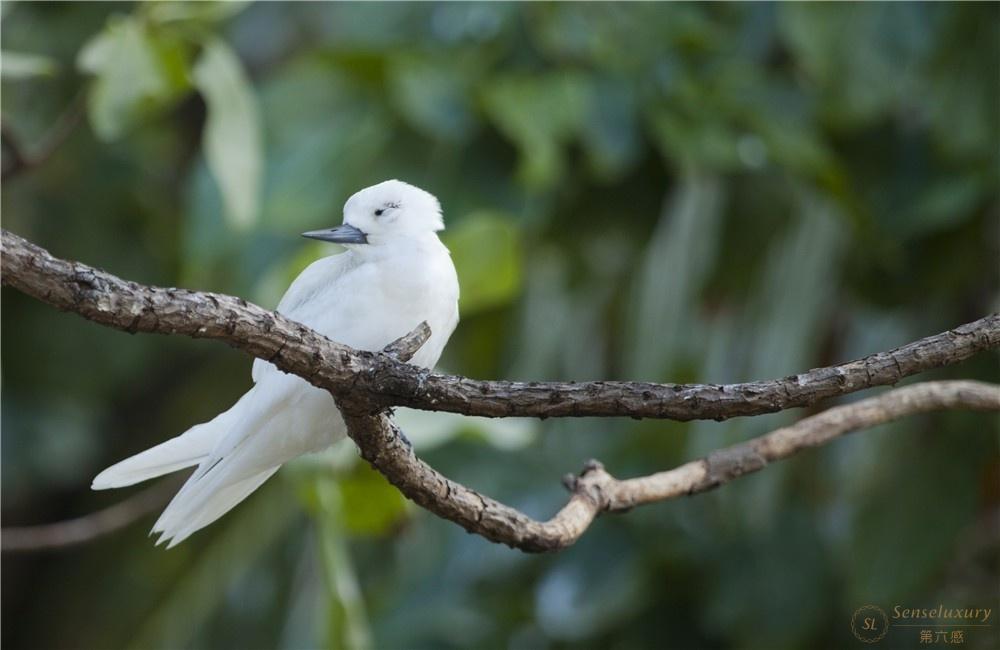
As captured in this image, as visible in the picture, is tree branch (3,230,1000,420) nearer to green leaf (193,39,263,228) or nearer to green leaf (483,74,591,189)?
green leaf (193,39,263,228)

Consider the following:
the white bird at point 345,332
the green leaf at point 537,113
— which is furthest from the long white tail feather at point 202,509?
the green leaf at point 537,113

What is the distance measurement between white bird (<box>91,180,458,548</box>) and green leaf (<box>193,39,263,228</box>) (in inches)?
17.3

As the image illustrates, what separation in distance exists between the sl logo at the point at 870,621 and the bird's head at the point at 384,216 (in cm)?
149

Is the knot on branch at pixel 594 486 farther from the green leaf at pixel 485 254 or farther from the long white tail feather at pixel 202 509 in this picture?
the green leaf at pixel 485 254

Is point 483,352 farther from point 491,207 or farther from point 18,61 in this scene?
point 18,61

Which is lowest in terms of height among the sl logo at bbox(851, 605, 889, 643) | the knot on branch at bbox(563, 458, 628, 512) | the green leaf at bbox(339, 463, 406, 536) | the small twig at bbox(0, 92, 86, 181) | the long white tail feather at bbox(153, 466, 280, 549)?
the long white tail feather at bbox(153, 466, 280, 549)

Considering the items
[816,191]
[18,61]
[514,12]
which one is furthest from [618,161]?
[18,61]

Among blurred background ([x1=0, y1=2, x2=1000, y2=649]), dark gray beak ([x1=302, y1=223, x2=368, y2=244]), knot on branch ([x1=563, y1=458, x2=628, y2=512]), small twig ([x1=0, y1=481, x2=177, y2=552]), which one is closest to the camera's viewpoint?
dark gray beak ([x1=302, y1=223, x2=368, y2=244])

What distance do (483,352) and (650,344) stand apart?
0.40 m

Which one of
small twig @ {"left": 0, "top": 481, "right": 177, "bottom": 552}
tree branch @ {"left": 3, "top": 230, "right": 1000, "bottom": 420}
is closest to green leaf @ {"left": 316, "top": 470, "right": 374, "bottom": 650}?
small twig @ {"left": 0, "top": 481, "right": 177, "bottom": 552}

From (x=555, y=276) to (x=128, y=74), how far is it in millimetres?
1535

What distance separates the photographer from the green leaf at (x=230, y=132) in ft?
5.73

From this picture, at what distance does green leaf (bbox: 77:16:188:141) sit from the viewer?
174 centimetres

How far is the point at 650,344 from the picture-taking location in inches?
116
